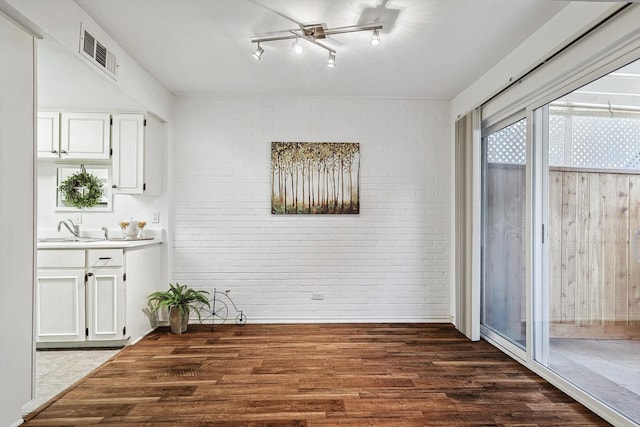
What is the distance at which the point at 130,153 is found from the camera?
3883 millimetres

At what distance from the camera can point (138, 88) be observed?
349cm

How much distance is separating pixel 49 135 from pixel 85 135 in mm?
356

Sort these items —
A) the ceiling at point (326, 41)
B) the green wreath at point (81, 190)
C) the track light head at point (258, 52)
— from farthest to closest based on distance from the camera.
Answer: the green wreath at point (81, 190)
the track light head at point (258, 52)
the ceiling at point (326, 41)

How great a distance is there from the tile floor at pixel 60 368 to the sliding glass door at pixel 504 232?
12.0ft

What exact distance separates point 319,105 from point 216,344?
287 cm

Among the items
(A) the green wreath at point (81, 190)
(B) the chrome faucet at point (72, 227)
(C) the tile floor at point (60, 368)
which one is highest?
(A) the green wreath at point (81, 190)

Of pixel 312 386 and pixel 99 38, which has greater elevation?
pixel 99 38

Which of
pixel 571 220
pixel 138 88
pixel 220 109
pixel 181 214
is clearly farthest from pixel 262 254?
pixel 571 220

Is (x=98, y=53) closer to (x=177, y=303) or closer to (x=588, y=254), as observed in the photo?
(x=177, y=303)

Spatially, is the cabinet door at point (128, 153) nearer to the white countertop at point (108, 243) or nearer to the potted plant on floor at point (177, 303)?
the white countertop at point (108, 243)

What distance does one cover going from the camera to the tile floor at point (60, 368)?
8.45 ft

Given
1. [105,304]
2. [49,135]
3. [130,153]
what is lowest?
[105,304]

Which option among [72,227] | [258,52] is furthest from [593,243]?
[72,227]

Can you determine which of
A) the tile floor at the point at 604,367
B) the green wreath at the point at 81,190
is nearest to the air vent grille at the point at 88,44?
the green wreath at the point at 81,190
